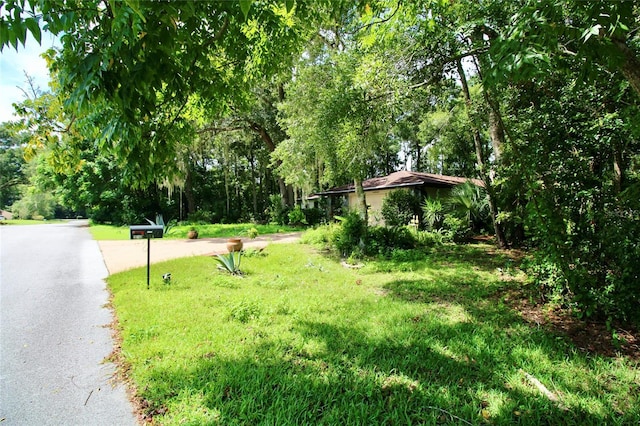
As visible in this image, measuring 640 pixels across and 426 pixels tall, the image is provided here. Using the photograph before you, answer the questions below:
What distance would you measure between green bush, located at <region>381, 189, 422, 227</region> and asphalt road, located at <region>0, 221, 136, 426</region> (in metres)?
9.74

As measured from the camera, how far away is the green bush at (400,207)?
12.8 metres

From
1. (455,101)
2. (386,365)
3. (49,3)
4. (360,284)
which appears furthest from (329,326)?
(455,101)

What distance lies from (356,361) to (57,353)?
3.11 m

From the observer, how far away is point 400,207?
13.3m

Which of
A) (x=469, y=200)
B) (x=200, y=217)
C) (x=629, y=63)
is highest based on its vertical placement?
(x=629, y=63)

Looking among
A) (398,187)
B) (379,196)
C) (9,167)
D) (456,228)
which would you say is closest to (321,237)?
(456,228)

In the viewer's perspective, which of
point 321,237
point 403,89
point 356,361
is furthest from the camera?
point 321,237

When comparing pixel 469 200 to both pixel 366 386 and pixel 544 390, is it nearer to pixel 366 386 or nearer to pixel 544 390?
pixel 544 390

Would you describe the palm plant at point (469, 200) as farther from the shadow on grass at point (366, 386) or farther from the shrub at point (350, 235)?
the shadow on grass at point (366, 386)

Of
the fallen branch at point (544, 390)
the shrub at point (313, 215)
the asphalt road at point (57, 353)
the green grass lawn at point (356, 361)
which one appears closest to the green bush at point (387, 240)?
the green grass lawn at point (356, 361)

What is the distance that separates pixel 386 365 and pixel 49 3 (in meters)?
3.35

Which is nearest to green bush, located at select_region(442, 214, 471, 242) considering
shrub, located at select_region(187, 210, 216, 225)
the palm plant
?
the palm plant

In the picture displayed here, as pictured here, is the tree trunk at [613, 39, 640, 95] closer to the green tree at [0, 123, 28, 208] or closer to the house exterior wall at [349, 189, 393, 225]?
the house exterior wall at [349, 189, 393, 225]

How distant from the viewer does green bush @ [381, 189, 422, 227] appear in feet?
42.0
